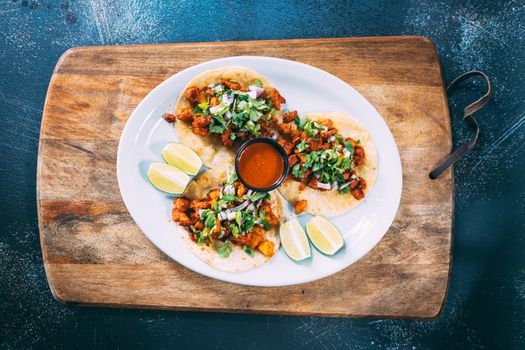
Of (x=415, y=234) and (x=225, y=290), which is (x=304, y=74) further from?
(x=225, y=290)

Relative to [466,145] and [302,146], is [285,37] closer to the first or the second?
[302,146]

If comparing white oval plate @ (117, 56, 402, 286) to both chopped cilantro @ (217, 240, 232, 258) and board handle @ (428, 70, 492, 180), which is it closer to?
chopped cilantro @ (217, 240, 232, 258)

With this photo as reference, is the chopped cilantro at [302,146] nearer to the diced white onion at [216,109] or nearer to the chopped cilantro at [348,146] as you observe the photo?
the chopped cilantro at [348,146]

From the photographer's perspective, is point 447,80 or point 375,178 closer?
point 375,178

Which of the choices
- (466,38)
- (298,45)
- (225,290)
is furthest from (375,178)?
(466,38)

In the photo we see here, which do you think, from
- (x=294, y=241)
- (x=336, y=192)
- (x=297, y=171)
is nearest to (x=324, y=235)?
(x=294, y=241)

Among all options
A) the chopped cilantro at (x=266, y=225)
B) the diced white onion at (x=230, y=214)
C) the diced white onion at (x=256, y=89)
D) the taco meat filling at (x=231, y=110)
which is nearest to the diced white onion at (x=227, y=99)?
the taco meat filling at (x=231, y=110)
